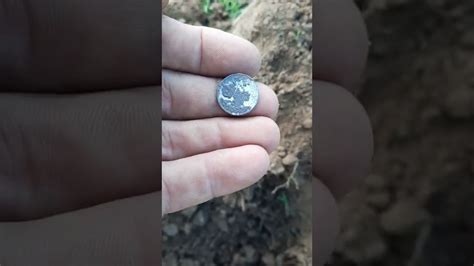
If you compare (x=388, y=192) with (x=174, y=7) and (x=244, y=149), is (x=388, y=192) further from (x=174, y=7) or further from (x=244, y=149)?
(x=174, y=7)

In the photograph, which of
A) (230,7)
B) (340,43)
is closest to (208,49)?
(230,7)

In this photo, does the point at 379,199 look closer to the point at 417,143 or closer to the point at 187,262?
the point at 417,143

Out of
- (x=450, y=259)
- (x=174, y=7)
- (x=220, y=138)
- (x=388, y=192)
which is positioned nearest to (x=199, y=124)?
(x=220, y=138)

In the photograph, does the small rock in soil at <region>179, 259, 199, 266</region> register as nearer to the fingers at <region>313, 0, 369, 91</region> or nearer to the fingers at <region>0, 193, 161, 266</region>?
the fingers at <region>0, 193, 161, 266</region>

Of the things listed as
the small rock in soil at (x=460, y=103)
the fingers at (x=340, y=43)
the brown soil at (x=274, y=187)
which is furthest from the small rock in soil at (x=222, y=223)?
the small rock in soil at (x=460, y=103)

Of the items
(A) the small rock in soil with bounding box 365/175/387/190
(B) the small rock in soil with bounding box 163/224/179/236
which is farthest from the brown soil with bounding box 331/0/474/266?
(B) the small rock in soil with bounding box 163/224/179/236

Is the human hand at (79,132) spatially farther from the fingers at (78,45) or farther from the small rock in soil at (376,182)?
the small rock in soil at (376,182)
